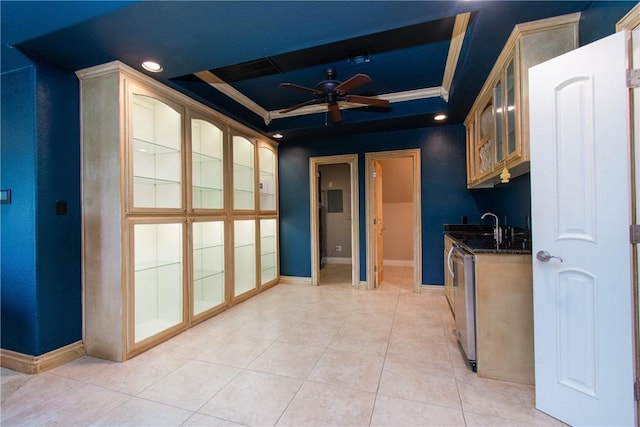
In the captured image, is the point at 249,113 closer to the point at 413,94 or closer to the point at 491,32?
the point at 413,94

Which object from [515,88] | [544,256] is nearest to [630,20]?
[515,88]

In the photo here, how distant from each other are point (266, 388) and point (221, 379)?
14.4 inches

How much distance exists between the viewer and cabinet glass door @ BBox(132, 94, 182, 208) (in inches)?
101

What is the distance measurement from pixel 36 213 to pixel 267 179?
9.50 feet

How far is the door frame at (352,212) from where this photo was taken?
4.33 meters

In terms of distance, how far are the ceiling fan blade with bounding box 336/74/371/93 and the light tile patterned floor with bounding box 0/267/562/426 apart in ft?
7.53

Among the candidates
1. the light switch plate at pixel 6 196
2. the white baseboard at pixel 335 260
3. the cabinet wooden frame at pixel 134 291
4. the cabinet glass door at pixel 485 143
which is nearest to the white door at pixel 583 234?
the cabinet glass door at pixel 485 143

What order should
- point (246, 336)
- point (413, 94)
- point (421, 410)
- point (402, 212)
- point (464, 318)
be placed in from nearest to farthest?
point (421, 410), point (464, 318), point (246, 336), point (413, 94), point (402, 212)

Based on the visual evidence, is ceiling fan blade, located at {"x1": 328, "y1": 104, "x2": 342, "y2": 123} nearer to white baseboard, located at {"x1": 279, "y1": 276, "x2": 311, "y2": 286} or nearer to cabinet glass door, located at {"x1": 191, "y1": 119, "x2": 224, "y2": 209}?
cabinet glass door, located at {"x1": 191, "y1": 119, "x2": 224, "y2": 209}

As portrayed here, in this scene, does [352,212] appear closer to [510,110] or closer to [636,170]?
[510,110]

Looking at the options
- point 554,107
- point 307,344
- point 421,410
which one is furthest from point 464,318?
point 554,107

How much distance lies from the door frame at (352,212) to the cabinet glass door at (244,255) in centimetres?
101

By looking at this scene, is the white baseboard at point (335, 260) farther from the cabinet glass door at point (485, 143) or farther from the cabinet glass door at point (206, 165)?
the cabinet glass door at point (485, 143)

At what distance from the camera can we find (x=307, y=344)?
8.30ft
